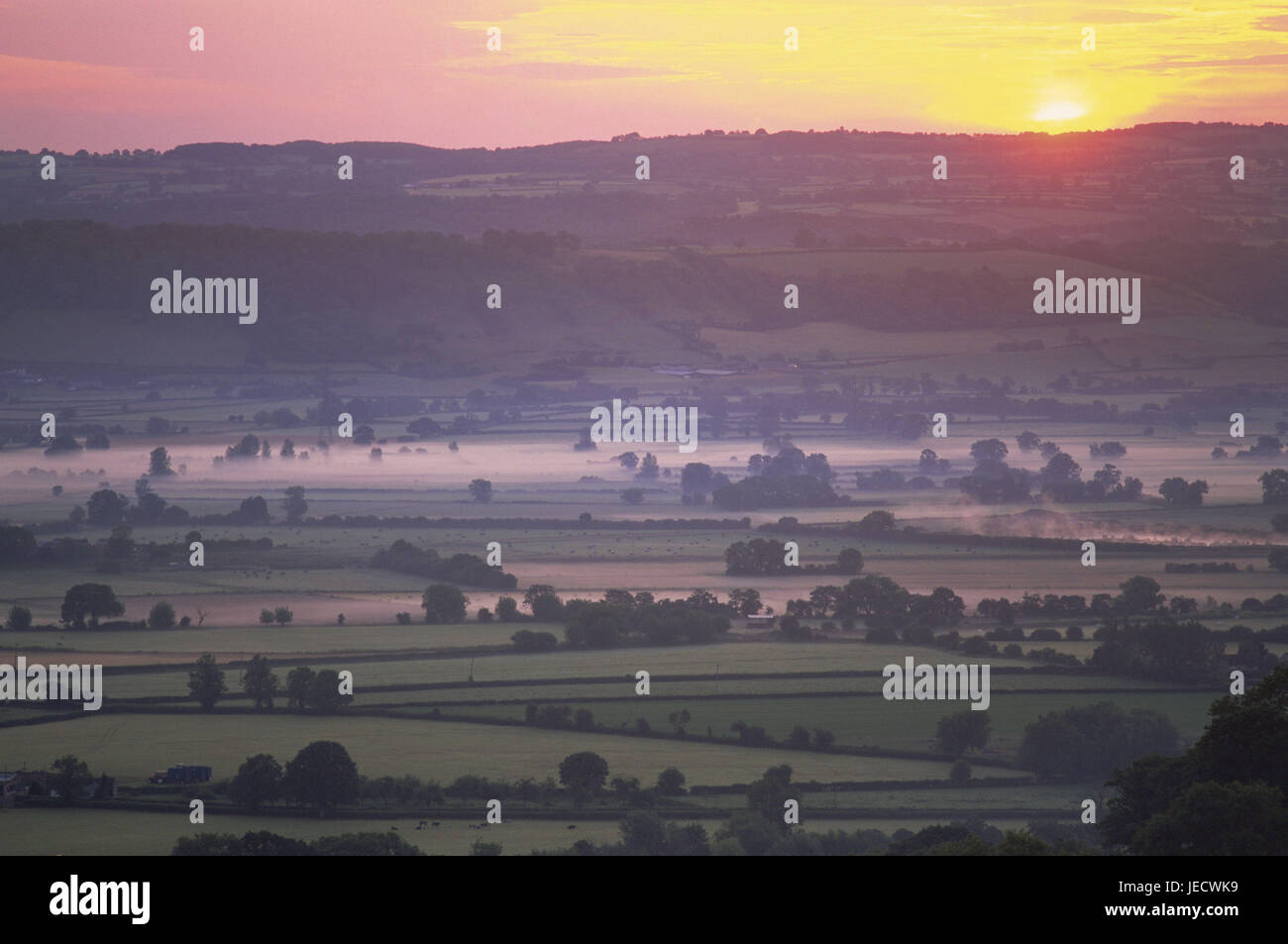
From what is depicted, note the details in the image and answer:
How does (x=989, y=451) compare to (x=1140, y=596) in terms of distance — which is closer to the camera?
(x=1140, y=596)

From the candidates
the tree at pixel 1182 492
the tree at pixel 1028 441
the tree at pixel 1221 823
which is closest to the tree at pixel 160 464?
the tree at pixel 1028 441

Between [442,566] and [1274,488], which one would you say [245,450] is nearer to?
[442,566]

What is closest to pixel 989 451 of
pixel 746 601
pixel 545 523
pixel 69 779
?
pixel 545 523

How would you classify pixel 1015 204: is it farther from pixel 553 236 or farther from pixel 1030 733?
pixel 1030 733

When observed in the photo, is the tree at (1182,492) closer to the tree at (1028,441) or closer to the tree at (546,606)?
the tree at (1028,441)

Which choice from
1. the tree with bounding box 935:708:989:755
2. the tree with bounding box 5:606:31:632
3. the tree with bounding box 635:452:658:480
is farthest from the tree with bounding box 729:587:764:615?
the tree with bounding box 635:452:658:480

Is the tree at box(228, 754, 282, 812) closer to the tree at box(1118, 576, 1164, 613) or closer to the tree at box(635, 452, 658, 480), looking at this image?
the tree at box(1118, 576, 1164, 613)
